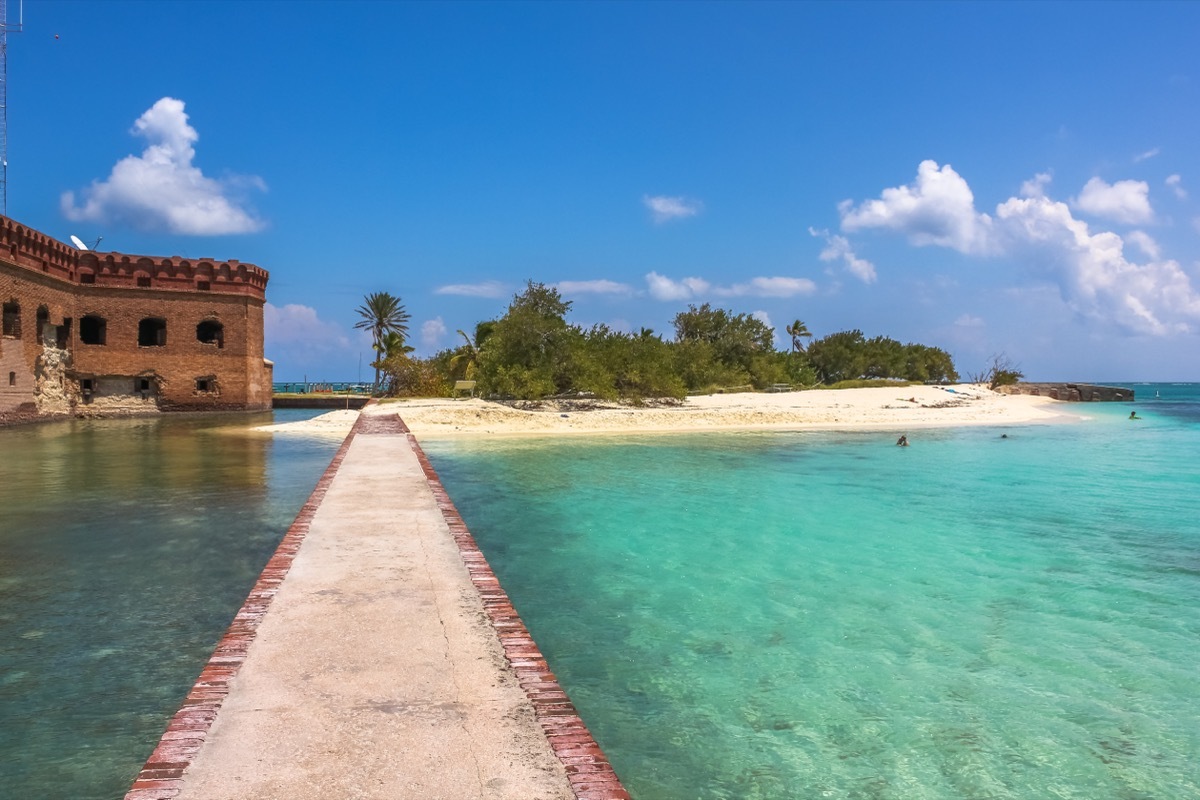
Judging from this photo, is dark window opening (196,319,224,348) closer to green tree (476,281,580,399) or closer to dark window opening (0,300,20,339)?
dark window opening (0,300,20,339)

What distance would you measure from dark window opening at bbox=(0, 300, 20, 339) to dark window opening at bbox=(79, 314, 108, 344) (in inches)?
275

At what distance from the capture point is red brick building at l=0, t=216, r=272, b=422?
32469 mm

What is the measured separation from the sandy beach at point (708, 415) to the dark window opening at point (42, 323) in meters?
12.5

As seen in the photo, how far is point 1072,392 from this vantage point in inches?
2579

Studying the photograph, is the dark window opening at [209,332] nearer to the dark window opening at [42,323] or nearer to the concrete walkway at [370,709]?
the dark window opening at [42,323]

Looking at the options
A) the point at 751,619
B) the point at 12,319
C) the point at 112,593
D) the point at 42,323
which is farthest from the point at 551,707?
the point at 42,323

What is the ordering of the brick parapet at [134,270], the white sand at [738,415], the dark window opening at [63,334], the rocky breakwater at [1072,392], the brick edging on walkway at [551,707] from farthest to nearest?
the rocky breakwater at [1072,392] < the dark window opening at [63,334] < the brick parapet at [134,270] < the white sand at [738,415] < the brick edging on walkway at [551,707]

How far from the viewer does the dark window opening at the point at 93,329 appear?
37.4 meters

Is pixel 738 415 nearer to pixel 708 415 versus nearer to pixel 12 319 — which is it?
pixel 708 415

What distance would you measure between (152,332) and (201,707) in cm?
4418

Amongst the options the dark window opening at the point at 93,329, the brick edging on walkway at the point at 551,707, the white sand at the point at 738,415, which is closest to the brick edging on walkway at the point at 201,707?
the brick edging on walkway at the point at 551,707

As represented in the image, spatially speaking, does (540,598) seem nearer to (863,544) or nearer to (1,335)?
(863,544)

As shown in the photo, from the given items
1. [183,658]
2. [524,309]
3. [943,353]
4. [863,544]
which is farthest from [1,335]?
[943,353]

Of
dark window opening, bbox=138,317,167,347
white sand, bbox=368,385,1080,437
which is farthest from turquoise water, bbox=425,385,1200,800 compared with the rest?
dark window opening, bbox=138,317,167,347
